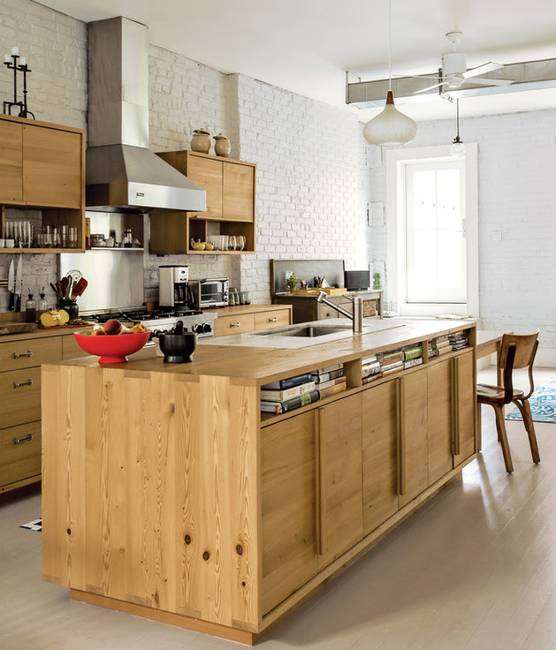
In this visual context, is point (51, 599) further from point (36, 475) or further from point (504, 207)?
point (504, 207)

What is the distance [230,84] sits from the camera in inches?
309

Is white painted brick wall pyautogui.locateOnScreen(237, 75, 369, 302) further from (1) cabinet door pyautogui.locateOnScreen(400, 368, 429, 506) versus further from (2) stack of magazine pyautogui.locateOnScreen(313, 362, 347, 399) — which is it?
(2) stack of magazine pyautogui.locateOnScreen(313, 362, 347, 399)

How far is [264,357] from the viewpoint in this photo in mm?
3463

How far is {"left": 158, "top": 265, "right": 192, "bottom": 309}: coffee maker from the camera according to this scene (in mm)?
6742

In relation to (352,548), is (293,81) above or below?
above

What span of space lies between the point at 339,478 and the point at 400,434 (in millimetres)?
731

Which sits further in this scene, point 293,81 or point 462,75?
point 293,81

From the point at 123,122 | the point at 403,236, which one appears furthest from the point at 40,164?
the point at 403,236

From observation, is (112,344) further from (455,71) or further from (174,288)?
(455,71)

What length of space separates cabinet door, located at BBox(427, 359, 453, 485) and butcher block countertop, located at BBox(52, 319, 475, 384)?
250 millimetres

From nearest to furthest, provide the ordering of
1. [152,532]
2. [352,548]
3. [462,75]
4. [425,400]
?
[152,532] → [352,548] → [425,400] → [462,75]

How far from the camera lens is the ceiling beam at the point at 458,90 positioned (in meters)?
7.28

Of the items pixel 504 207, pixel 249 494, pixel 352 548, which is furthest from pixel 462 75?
pixel 249 494

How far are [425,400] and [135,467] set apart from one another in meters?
1.97
